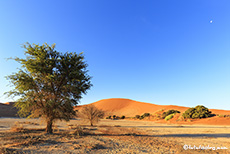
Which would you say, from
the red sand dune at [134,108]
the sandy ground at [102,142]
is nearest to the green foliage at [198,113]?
the sandy ground at [102,142]

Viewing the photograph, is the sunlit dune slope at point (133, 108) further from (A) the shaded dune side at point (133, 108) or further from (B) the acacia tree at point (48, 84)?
(B) the acacia tree at point (48, 84)

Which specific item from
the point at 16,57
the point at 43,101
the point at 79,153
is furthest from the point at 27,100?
the point at 79,153

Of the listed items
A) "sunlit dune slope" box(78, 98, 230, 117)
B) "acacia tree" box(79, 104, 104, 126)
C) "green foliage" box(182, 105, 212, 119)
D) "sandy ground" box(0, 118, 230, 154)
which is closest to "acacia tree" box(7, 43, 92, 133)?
"sandy ground" box(0, 118, 230, 154)

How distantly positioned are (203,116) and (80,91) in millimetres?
37504

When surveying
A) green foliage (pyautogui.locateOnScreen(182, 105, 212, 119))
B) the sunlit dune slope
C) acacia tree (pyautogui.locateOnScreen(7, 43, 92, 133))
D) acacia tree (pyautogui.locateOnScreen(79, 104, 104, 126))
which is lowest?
the sunlit dune slope

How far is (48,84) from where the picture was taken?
13.4 meters

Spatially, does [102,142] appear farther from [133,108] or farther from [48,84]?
[133,108]

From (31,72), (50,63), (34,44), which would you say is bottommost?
(31,72)

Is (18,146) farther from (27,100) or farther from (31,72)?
(31,72)

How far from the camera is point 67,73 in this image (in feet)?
45.9

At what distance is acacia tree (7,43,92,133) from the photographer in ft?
41.4

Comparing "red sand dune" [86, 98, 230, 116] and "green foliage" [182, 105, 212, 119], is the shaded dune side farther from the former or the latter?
"green foliage" [182, 105, 212, 119]

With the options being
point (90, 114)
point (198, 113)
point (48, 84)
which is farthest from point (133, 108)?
point (48, 84)

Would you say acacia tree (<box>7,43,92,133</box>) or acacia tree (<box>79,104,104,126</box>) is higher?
acacia tree (<box>7,43,92,133</box>)
